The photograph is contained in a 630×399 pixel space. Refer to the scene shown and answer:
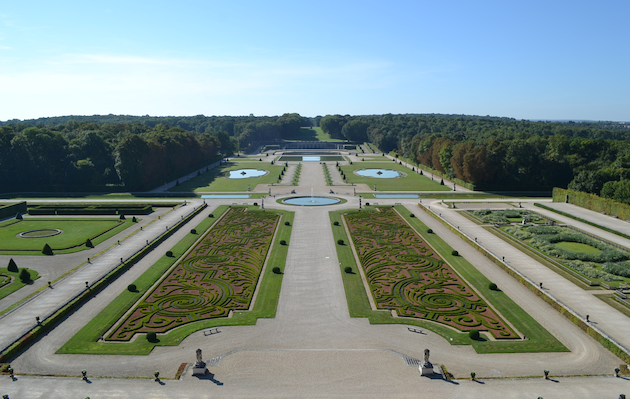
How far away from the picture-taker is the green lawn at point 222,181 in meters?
90.7

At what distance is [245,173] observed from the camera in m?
115

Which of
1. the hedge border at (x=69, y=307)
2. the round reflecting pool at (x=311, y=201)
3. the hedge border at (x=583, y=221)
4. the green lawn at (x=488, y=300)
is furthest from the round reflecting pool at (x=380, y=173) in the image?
the hedge border at (x=69, y=307)

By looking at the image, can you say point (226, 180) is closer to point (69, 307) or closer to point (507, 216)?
point (507, 216)

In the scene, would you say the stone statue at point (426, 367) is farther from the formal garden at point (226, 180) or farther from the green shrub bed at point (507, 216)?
the formal garden at point (226, 180)

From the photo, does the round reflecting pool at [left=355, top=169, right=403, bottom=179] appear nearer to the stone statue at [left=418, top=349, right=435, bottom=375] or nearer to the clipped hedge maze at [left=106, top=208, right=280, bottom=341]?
the clipped hedge maze at [left=106, top=208, right=280, bottom=341]

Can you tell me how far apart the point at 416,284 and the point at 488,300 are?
613 cm

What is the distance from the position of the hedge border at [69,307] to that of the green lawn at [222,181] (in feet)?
132

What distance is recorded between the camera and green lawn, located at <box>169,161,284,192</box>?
298 ft

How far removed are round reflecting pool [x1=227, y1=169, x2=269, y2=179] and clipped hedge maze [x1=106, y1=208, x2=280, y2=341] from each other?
2189 inches

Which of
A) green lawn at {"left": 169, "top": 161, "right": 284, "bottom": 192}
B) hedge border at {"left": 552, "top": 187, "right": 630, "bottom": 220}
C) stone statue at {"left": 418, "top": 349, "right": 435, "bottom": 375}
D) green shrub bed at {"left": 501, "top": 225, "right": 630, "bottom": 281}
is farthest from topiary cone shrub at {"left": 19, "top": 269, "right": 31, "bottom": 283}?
hedge border at {"left": 552, "top": 187, "right": 630, "bottom": 220}

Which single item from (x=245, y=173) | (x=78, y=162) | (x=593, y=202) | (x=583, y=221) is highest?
(x=78, y=162)

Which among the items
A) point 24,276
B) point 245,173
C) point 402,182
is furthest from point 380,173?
point 24,276

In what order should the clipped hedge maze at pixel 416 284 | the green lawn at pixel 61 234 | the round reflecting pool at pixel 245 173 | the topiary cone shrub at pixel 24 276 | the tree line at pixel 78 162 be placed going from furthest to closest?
the round reflecting pool at pixel 245 173 → the tree line at pixel 78 162 → the green lawn at pixel 61 234 → the topiary cone shrub at pixel 24 276 → the clipped hedge maze at pixel 416 284

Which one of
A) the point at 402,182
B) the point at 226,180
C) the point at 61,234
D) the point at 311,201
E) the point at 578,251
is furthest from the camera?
the point at 226,180
